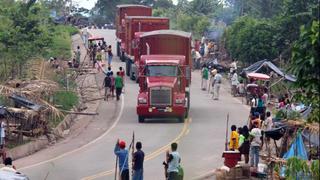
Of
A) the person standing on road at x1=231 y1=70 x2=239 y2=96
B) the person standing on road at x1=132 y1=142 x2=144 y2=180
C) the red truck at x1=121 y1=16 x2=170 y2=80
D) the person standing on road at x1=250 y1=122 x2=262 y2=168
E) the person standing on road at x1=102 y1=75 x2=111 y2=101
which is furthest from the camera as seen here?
the red truck at x1=121 y1=16 x2=170 y2=80

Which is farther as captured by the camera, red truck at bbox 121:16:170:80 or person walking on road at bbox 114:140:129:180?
red truck at bbox 121:16:170:80

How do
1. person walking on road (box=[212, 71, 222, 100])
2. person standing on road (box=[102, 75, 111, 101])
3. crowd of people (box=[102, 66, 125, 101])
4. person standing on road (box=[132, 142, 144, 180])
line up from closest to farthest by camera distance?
person standing on road (box=[132, 142, 144, 180]), crowd of people (box=[102, 66, 125, 101]), person standing on road (box=[102, 75, 111, 101]), person walking on road (box=[212, 71, 222, 100])

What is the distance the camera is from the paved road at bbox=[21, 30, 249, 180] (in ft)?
85.8

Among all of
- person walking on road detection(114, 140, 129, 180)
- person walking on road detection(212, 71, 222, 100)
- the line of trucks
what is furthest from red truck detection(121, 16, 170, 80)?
person walking on road detection(114, 140, 129, 180)

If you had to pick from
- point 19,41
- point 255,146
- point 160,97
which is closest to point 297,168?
point 255,146

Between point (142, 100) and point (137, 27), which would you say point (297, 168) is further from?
point (137, 27)

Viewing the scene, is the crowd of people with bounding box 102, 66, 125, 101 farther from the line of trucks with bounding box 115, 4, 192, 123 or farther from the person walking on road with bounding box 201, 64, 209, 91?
the person walking on road with bounding box 201, 64, 209, 91

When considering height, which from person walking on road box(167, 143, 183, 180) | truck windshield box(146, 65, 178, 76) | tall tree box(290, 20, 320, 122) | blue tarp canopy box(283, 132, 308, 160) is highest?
tall tree box(290, 20, 320, 122)

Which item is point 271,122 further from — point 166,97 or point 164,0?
point 164,0

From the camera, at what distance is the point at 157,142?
31188mm

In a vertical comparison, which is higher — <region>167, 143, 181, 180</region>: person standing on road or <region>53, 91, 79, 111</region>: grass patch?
<region>53, 91, 79, 111</region>: grass patch

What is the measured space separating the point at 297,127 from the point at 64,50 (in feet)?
120

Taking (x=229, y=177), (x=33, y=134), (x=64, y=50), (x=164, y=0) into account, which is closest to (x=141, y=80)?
(x=33, y=134)

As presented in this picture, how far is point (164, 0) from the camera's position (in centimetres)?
12019
